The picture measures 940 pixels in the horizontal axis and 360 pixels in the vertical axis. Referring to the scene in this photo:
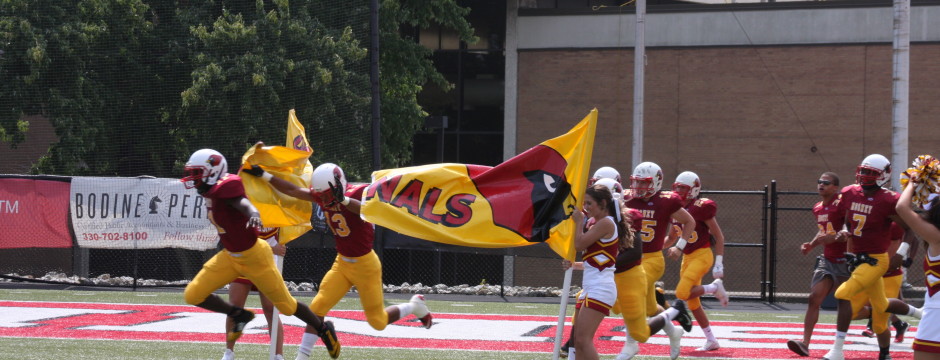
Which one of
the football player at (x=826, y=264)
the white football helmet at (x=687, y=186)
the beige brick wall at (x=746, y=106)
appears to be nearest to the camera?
the football player at (x=826, y=264)

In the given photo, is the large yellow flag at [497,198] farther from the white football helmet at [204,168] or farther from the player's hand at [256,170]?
the white football helmet at [204,168]

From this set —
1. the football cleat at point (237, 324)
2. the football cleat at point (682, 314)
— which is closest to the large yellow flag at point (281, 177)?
the football cleat at point (237, 324)

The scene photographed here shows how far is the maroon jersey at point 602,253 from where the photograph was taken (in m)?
8.13

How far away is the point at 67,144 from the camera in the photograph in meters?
22.8

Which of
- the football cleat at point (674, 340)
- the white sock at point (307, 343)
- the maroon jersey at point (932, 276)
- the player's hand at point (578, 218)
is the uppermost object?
the player's hand at point (578, 218)

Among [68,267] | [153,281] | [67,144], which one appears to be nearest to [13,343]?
[153,281]

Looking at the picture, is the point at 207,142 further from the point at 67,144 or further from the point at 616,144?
the point at 616,144

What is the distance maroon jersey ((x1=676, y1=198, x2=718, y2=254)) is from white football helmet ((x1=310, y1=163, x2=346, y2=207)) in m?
4.30

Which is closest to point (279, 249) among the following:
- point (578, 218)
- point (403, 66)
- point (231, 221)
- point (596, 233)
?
point (231, 221)

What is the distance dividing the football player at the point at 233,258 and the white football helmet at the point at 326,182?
570mm

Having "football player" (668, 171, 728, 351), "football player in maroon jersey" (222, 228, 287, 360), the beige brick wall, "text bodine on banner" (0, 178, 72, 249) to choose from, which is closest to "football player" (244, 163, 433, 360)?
"football player in maroon jersey" (222, 228, 287, 360)

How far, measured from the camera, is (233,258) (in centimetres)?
885

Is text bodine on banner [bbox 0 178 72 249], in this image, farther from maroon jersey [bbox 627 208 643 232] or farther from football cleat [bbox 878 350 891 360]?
football cleat [bbox 878 350 891 360]

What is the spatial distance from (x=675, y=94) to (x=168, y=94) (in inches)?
497
